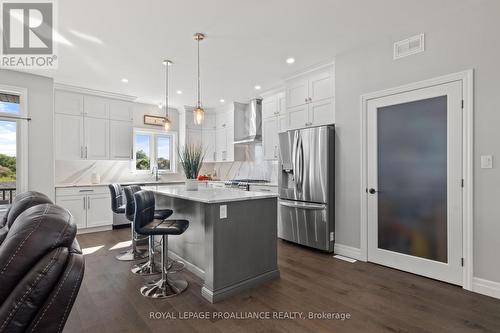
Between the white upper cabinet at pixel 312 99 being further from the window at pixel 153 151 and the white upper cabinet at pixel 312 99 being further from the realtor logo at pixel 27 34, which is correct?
the window at pixel 153 151

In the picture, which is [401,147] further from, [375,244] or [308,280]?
[308,280]

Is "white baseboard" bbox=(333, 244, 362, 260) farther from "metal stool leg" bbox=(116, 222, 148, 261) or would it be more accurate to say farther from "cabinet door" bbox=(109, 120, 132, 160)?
"cabinet door" bbox=(109, 120, 132, 160)

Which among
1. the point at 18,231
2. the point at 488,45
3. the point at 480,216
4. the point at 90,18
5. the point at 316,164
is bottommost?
the point at 480,216

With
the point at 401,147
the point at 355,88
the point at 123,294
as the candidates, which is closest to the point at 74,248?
the point at 123,294

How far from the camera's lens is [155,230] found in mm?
2473

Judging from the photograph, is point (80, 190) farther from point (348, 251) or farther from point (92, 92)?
point (348, 251)

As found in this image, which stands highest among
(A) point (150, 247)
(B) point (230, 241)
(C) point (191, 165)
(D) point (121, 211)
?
(C) point (191, 165)

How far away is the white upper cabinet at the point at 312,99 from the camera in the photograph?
3.99 m

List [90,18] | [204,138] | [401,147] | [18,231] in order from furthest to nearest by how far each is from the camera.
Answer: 1. [204,138]
2. [401,147]
3. [90,18]
4. [18,231]

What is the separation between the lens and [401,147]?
10.4 feet

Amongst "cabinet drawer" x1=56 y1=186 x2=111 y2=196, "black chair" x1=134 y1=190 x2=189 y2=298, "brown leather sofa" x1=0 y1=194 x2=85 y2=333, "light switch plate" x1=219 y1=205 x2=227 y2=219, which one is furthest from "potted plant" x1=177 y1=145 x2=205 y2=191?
"cabinet drawer" x1=56 y1=186 x2=111 y2=196

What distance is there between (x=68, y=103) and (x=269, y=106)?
399 centimetres

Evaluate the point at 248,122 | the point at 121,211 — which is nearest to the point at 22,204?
the point at 121,211

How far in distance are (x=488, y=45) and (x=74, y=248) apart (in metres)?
3.76
